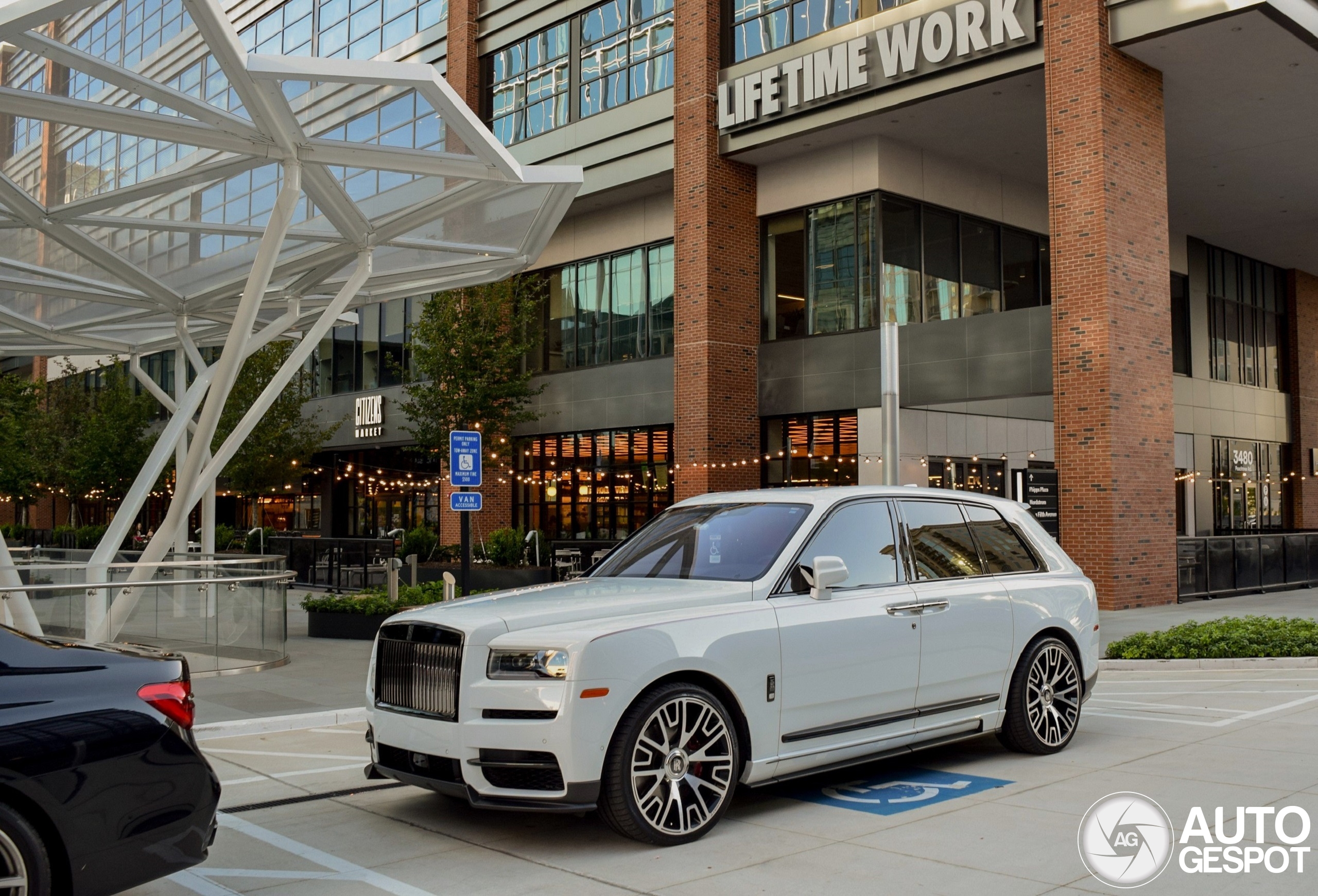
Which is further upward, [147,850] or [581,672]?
[581,672]

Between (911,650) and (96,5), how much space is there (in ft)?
30.2

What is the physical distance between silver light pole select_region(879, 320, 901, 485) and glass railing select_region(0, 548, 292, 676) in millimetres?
7519

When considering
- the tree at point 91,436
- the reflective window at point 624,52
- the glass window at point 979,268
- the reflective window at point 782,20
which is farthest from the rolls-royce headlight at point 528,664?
the tree at point 91,436

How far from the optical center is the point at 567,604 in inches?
256

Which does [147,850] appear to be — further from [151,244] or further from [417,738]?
[151,244]

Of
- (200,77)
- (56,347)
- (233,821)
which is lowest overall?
(233,821)

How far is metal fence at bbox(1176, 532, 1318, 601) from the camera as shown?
72.0 ft

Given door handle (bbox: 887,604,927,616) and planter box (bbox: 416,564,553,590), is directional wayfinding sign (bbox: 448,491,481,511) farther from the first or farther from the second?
planter box (bbox: 416,564,553,590)

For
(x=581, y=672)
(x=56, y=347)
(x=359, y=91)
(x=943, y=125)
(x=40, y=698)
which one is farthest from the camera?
(x=943, y=125)

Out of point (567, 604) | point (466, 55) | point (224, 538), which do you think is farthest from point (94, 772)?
point (224, 538)

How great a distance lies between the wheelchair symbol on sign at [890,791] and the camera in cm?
707

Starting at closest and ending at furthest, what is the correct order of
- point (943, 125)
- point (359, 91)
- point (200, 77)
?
point (200, 77)
point (359, 91)
point (943, 125)

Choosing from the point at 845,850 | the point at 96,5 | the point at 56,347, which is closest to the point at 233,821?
the point at 845,850

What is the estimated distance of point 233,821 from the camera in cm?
693
